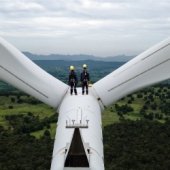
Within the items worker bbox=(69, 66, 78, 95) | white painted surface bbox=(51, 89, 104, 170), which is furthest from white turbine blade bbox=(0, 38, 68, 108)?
worker bbox=(69, 66, 78, 95)

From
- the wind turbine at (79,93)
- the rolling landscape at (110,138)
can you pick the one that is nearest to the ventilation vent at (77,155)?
Answer: the wind turbine at (79,93)

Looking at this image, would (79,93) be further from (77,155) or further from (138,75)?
(77,155)

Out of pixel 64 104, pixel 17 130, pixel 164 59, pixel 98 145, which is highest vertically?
pixel 17 130

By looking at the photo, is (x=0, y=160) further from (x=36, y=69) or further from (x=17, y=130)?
(x=36, y=69)

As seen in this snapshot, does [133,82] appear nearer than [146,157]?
Yes

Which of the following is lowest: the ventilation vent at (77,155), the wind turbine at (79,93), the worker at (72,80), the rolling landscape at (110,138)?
the ventilation vent at (77,155)

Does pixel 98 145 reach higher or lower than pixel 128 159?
lower

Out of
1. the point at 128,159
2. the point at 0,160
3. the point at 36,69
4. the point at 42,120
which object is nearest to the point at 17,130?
the point at 42,120

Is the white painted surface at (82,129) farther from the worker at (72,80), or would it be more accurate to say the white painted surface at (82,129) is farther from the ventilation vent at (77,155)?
the worker at (72,80)
